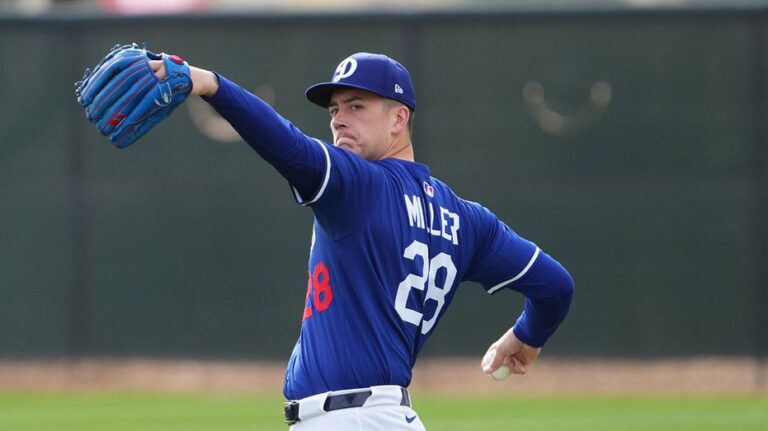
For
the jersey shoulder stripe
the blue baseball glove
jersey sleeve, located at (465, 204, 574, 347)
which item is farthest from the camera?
jersey sleeve, located at (465, 204, 574, 347)

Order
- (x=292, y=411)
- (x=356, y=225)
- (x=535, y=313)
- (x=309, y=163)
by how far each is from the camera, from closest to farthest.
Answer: (x=309, y=163), (x=356, y=225), (x=292, y=411), (x=535, y=313)

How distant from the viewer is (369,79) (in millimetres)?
3643

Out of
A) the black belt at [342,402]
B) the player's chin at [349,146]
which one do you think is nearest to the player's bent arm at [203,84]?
the player's chin at [349,146]

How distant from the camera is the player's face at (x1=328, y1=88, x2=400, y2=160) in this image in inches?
144

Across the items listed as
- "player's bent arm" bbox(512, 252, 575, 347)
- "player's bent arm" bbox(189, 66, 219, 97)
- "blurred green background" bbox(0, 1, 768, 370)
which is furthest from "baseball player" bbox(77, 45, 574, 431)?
"blurred green background" bbox(0, 1, 768, 370)

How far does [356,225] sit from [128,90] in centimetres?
74

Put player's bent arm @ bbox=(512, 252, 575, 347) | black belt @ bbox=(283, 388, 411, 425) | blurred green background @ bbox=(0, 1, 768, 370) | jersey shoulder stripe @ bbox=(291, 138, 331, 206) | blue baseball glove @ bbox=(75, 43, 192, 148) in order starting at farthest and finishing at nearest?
blurred green background @ bbox=(0, 1, 768, 370) < player's bent arm @ bbox=(512, 252, 575, 347) < black belt @ bbox=(283, 388, 411, 425) < jersey shoulder stripe @ bbox=(291, 138, 331, 206) < blue baseball glove @ bbox=(75, 43, 192, 148)

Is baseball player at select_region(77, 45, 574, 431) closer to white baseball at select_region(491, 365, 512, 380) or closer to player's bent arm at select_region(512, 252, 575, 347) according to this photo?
player's bent arm at select_region(512, 252, 575, 347)

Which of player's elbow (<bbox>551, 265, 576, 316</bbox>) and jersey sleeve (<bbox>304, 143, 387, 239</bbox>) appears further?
player's elbow (<bbox>551, 265, 576, 316</bbox>)

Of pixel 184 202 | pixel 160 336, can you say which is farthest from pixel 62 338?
pixel 184 202

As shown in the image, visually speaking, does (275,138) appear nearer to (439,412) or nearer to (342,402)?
(342,402)

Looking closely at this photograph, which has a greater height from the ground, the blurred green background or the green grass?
the blurred green background

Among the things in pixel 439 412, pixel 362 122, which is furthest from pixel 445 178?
pixel 362 122

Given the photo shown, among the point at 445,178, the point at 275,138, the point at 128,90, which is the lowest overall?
the point at 445,178
